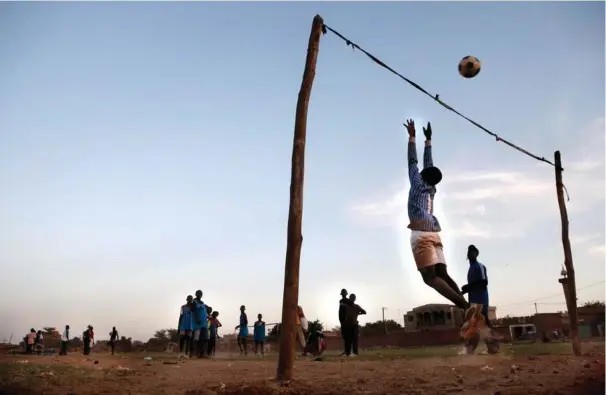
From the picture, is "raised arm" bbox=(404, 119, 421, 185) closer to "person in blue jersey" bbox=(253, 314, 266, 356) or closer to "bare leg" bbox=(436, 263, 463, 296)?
"bare leg" bbox=(436, 263, 463, 296)

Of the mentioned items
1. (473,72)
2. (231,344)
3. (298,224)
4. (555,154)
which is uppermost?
(473,72)

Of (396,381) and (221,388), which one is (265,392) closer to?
(221,388)

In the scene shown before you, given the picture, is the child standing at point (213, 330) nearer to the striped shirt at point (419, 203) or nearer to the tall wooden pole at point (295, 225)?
the striped shirt at point (419, 203)

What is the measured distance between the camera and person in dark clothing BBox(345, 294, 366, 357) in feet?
45.8

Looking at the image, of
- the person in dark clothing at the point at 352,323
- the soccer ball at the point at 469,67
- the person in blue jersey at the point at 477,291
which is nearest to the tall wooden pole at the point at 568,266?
the person in blue jersey at the point at 477,291

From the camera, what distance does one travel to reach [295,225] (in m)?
6.70

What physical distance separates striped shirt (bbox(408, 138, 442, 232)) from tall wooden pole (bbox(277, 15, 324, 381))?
2.37 metres

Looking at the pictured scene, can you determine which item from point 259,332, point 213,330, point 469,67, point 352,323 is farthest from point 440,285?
point 259,332

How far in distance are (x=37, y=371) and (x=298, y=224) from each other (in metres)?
4.92

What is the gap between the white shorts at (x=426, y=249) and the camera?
26.9 ft

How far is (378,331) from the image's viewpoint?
6209 centimetres

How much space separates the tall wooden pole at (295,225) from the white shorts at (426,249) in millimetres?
2418

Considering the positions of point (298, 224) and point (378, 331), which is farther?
point (378, 331)

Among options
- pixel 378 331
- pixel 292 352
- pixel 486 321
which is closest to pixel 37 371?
pixel 292 352
